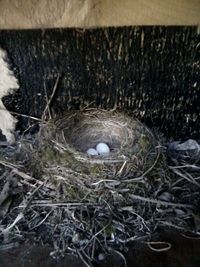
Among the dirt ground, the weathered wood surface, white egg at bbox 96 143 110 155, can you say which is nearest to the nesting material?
white egg at bbox 96 143 110 155

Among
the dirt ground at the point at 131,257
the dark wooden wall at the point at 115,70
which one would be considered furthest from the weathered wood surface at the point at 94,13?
the dirt ground at the point at 131,257

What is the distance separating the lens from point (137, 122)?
36.2 inches

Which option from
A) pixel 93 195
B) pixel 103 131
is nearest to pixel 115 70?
pixel 103 131

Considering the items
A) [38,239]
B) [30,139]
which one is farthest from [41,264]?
[30,139]

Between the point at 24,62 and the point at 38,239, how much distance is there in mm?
362

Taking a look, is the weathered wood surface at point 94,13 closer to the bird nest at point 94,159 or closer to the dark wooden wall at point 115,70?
the dark wooden wall at point 115,70

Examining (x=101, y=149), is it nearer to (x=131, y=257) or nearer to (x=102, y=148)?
(x=102, y=148)

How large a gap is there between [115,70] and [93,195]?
0.27 metres

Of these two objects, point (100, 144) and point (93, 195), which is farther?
point (100, 144)

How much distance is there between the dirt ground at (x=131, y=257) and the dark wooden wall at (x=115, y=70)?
1.09ft

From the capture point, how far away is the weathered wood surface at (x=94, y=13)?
67 centimetres

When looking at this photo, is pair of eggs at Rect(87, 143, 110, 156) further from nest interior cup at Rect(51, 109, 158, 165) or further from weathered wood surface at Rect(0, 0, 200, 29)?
weathered wood surface at Rect(0, 0, 200, 29)

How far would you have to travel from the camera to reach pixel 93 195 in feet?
2.59

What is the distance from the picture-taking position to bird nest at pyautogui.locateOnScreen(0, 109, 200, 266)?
2.47ft
